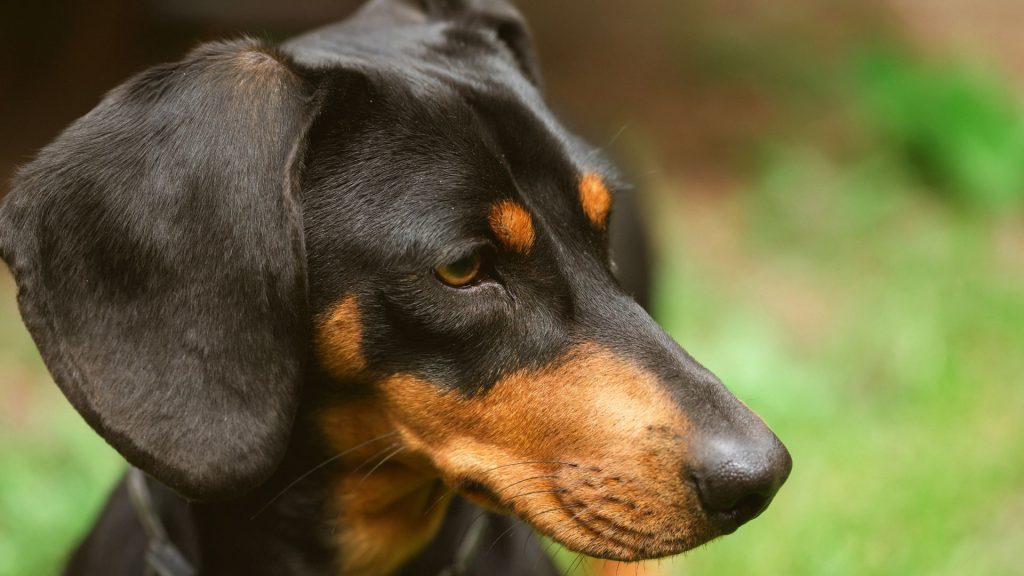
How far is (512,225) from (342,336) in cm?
42

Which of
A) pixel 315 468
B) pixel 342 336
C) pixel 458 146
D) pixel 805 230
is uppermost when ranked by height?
pixel 458 146

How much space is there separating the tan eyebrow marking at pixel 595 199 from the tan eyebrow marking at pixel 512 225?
222 mm

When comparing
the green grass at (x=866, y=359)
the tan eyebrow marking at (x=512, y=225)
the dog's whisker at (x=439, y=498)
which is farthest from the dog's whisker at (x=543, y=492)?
the green grass at (x=866, y=359)

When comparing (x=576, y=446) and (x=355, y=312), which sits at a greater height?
(x=355, y=312)

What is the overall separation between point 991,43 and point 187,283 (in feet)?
26.6

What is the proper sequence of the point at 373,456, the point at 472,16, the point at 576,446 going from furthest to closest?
the point at 472,16 → the point at 373,456 → the point at 576,446

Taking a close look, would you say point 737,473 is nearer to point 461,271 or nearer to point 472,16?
point 461,271

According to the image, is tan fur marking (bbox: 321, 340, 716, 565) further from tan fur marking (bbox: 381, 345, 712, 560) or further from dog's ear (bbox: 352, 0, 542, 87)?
dog's ear (bbox: 352, 0, 542, 87)

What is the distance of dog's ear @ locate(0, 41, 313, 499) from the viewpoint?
7.23 ft

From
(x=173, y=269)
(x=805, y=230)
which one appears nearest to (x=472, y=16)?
(x=173, y=269)

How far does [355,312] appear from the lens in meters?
2.36

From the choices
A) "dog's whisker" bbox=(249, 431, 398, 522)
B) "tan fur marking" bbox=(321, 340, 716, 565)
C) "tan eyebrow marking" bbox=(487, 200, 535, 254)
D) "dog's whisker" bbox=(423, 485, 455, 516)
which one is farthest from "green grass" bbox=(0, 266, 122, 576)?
"tan eyebrow marking" bbox=(487, 200, 535, 254)

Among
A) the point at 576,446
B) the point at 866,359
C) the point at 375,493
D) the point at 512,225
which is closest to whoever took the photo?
the point at 576,446

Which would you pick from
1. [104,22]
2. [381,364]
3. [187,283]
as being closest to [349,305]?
[381,364]
